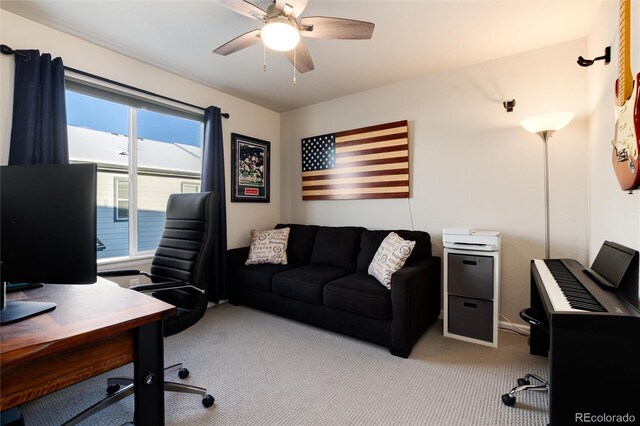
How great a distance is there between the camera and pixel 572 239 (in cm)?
237

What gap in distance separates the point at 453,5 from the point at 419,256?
79.4 inches

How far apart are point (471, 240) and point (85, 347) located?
247 cm

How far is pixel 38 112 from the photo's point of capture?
2055mm

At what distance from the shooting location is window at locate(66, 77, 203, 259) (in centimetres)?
247

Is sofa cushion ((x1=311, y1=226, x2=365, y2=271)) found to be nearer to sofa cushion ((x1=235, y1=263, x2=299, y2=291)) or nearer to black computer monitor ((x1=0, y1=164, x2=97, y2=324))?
sofa cushion ((x1=235, y1=263, x2=299, y2=291))

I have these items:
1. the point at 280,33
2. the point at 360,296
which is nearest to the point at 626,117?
the point at 280,33

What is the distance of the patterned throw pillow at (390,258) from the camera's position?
2.43 m

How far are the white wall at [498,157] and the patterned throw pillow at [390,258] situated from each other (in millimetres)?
659

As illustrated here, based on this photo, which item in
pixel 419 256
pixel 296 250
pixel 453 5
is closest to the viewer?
pixel 453 5

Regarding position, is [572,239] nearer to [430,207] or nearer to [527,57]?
[430,207]

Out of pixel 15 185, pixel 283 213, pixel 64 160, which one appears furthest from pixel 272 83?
pixel 15 185

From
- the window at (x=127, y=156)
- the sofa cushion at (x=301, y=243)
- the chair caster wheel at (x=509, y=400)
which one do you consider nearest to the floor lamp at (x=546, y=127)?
the chair caster wheel at (x=509, y=400)

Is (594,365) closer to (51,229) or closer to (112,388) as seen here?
(51,229)

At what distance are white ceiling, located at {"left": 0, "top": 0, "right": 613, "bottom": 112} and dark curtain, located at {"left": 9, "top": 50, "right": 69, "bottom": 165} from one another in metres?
0.22
